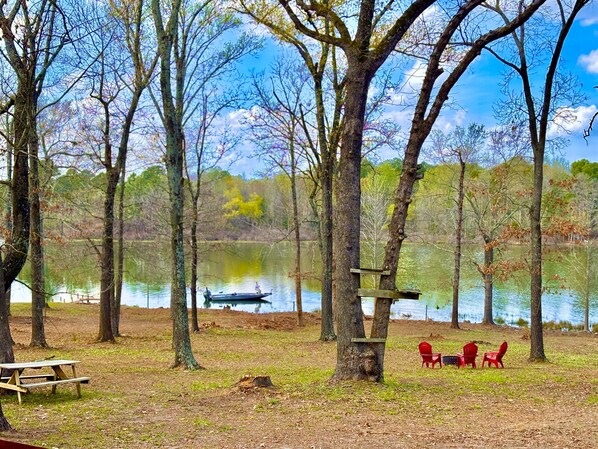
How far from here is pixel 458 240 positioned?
24.4m

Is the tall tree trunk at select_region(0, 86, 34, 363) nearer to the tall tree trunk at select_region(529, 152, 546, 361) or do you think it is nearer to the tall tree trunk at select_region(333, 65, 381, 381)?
the tall tree trunk at select_region(333, 65, 381, 381)

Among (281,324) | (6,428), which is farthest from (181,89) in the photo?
(281,324)

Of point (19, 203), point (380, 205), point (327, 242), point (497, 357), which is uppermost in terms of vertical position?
point (380, 205)

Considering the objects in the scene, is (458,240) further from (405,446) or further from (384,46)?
(405,446)

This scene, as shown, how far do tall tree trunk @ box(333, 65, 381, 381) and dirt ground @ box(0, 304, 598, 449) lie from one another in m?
0.30

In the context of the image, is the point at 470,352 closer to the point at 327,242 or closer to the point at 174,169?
the point at 327,242

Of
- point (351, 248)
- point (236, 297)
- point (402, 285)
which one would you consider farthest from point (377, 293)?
point (236, 297)

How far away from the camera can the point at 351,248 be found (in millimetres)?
8383

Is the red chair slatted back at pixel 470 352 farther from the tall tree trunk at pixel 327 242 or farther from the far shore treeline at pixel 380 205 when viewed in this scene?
the tall tree trunk at pixel 327 242

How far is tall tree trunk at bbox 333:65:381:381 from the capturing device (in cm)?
832

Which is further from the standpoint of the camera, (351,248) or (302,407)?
(351,248)

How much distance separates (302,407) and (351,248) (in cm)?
230

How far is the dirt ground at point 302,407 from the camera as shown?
5.73 meters

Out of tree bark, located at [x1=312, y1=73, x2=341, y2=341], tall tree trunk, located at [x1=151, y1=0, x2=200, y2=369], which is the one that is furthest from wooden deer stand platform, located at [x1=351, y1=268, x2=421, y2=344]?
tree bark, located at [x1=312, y1=73, x2=341, y2=341]
